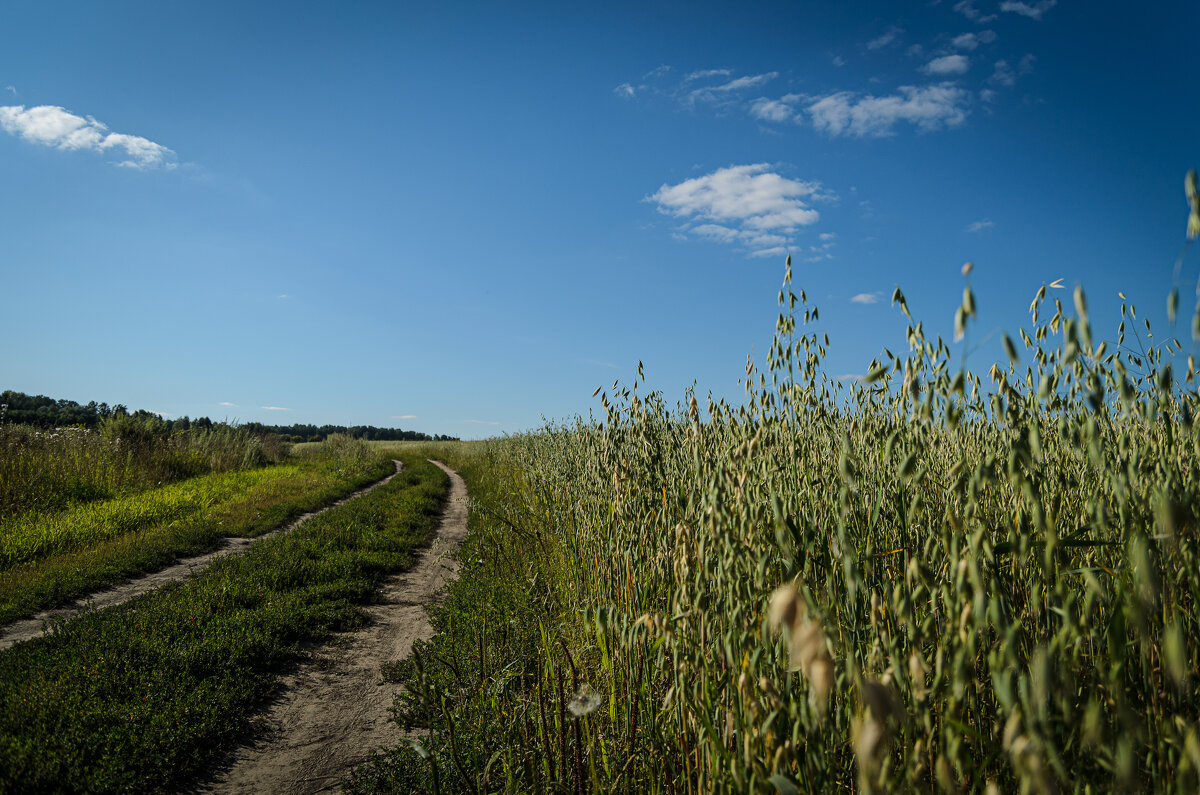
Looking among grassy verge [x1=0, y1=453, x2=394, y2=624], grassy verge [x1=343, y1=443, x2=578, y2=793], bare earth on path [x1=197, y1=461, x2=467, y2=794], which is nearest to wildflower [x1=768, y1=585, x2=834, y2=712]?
grassy verge [x1=343, y1=443, x2=578, y2=793]

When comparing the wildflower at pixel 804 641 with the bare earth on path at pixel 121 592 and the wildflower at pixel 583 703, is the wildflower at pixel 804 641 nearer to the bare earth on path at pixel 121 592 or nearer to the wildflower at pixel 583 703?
the wildflower at pixel 583 703

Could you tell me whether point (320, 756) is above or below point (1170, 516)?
below

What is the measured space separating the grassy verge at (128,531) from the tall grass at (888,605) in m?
5.30

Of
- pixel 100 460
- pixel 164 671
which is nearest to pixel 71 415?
pixel 100 460

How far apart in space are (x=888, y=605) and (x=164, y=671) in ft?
15.9

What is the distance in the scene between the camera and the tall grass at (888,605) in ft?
3.39

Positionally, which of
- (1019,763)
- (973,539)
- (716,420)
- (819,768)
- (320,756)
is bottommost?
(320,756)

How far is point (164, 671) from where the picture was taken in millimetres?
4281

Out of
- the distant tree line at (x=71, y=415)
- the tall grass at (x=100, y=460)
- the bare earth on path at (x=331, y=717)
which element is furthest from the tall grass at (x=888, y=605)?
the distant tree line at (x=71, y=415)

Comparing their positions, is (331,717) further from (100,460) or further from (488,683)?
(100,460)

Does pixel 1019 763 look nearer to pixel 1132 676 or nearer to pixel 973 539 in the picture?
pixel 973 539

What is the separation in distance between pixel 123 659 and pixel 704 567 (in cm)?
488

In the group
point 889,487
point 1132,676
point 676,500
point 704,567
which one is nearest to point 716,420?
point 676,500

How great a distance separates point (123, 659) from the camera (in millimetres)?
4383
